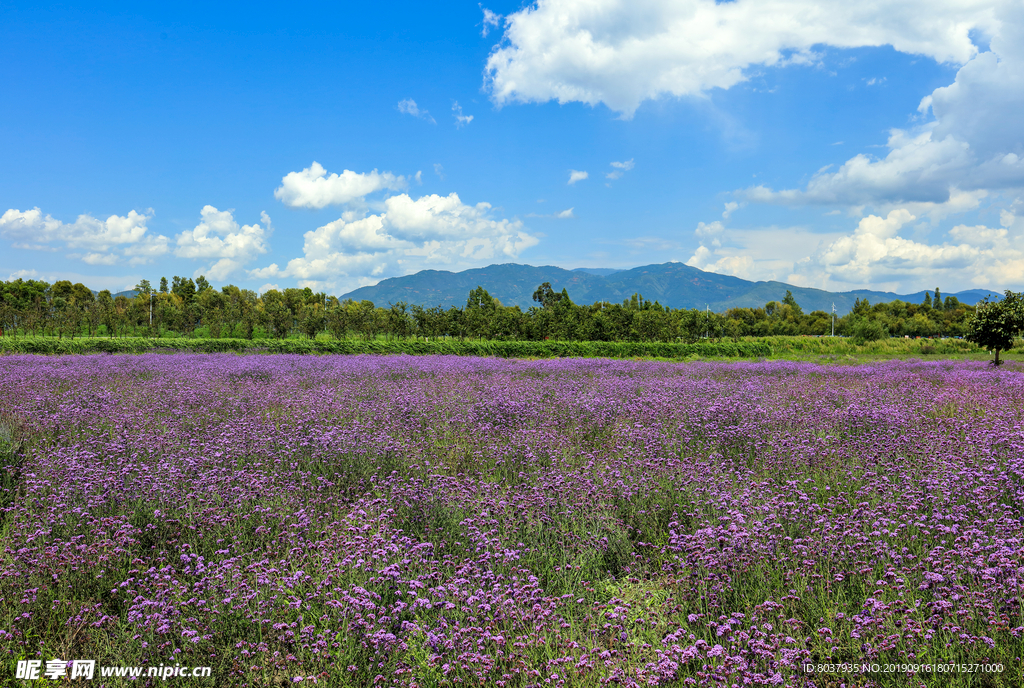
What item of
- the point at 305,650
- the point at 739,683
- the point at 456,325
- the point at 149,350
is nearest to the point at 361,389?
the point at 305,650

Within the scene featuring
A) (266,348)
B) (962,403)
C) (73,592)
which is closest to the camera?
(73,592)

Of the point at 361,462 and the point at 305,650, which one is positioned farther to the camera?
the point at 361,462

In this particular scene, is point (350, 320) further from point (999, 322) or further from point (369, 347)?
point (999, 322)

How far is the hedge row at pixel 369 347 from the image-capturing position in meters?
31.5

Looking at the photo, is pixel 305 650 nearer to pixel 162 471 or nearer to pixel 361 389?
pixel 162 471

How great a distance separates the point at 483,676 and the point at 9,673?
282 centimetres

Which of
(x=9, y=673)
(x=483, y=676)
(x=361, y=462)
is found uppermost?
(x=361, y=462)

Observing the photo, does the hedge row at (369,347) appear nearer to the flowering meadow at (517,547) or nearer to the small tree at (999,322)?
the small tree at (999,322)

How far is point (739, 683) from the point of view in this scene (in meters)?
2.56

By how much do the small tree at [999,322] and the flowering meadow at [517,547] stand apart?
2144 cm

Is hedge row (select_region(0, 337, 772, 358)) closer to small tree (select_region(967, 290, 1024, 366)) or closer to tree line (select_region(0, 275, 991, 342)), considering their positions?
tree line (select_region(0, 275, 991, 342))

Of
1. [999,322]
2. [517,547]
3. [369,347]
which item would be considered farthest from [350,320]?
[517,547]

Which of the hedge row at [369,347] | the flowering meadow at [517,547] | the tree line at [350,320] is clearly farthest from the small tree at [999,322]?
the flowering meadow at [517,547]

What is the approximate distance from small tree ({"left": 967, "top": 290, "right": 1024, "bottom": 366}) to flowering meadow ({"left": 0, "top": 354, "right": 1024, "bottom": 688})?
844 inches
